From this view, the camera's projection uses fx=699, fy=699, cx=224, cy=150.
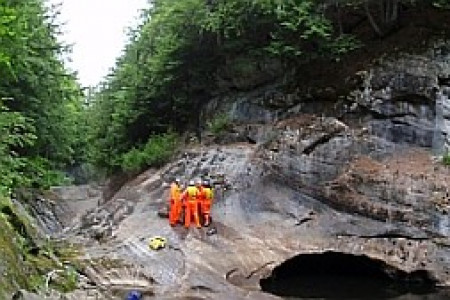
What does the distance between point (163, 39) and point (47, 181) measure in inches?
308

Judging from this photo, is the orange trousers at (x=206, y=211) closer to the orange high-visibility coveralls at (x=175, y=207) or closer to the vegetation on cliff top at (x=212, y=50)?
the orange high-visibility coveralls at (x=175, y=207)

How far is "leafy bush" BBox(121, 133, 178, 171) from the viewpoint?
79.4 ft

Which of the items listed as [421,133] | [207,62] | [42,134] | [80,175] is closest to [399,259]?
[421,133]

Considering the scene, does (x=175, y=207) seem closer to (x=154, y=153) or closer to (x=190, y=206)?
(x=190, y=206)

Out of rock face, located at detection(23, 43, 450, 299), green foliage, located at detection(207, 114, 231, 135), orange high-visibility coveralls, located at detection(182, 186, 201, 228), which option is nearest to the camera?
rock face, located at detection(23, 43, 450, 299)

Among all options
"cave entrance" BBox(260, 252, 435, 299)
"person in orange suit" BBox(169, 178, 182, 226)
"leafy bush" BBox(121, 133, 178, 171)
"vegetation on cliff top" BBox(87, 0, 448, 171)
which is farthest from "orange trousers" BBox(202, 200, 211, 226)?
"leafy bush" BBox(121, 133, 178, 171)

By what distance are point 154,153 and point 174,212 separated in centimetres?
708

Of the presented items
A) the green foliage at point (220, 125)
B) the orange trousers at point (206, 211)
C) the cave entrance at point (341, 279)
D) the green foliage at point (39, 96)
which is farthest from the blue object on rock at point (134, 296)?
the green foliage at point (220, 125)

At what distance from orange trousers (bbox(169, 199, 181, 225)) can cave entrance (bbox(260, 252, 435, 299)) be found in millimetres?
2683

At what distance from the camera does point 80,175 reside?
161 feet

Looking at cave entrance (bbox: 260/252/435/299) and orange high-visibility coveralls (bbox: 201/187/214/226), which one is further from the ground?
orange high-visibility coveralls (bbox: 201/187/214/226)

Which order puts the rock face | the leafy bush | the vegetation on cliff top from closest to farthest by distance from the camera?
the rock face, the vegetation on cliff top, the leafy bush

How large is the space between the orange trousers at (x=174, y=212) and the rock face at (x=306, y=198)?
0.90 feet

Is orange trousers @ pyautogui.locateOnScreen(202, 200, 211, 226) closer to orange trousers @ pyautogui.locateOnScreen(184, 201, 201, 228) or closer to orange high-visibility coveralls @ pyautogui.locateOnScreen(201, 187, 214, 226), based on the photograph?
orange high-visibility coveralls @ pyautogui.locateOnScreen(201, 187, 214, 226)
